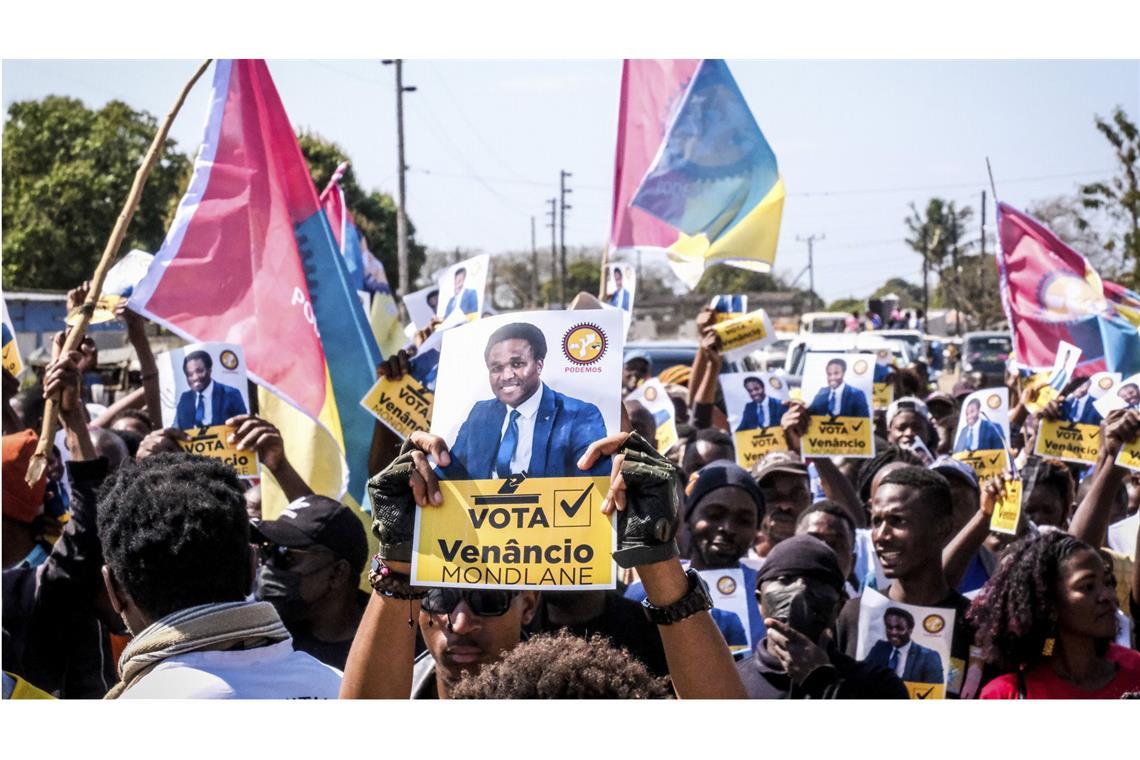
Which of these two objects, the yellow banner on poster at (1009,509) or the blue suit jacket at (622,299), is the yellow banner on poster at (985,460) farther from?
the blue suit jacket at (622,299)

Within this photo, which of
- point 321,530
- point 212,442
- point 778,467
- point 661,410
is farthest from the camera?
point 661,410

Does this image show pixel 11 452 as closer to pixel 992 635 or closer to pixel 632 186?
pixel 992 635

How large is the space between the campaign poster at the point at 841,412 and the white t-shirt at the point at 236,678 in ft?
14.3

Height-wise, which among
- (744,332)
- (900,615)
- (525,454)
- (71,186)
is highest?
(71,186)

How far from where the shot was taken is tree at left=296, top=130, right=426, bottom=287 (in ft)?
111

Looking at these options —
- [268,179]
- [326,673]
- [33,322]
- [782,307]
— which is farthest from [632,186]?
[782,307]

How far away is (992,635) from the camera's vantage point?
372 centimetres

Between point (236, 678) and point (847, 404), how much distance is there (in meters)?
4.89

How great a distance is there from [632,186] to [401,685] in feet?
16.5

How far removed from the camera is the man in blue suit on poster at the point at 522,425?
8.76ft

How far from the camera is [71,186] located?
31.8 meters

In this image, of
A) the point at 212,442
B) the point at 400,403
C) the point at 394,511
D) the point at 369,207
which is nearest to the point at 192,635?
the point at 394,511

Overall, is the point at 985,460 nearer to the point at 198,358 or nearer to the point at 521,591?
the point at 198,358

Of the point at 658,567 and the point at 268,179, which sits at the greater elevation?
the point at 268,179
